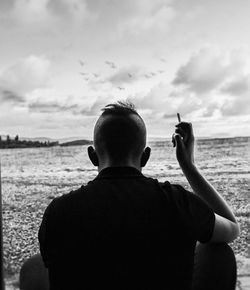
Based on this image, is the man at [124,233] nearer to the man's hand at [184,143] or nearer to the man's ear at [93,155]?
the man's ear at [93,155]

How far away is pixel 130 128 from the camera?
0.94 meters

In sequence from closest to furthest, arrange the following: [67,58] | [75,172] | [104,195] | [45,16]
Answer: [104,195] → [45,16] → [67,58] → [75,172]

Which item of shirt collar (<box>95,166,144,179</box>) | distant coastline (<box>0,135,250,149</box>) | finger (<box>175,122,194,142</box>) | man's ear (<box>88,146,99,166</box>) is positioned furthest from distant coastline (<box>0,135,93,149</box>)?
shirt collar (<box>95,166,144,179</box>)

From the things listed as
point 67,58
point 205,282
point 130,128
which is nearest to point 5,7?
point 67,58

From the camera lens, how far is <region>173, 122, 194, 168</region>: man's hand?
43.8 inches

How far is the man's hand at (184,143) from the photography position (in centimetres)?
111

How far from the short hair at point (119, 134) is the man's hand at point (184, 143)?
192 millimetres

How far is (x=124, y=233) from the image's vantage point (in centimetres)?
79

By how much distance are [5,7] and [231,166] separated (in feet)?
8.70

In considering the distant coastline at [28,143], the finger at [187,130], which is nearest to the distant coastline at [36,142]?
the distant coastline at [28,143]

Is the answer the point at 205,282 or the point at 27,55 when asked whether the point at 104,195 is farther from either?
the point at 27,55

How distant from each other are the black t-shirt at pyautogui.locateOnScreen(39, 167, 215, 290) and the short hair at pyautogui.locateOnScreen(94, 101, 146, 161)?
105mm

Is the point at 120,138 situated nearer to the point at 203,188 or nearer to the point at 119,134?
the point at 119,134

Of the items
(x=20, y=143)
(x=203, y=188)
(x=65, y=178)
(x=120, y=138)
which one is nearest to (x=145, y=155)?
(x=120, y=138)
